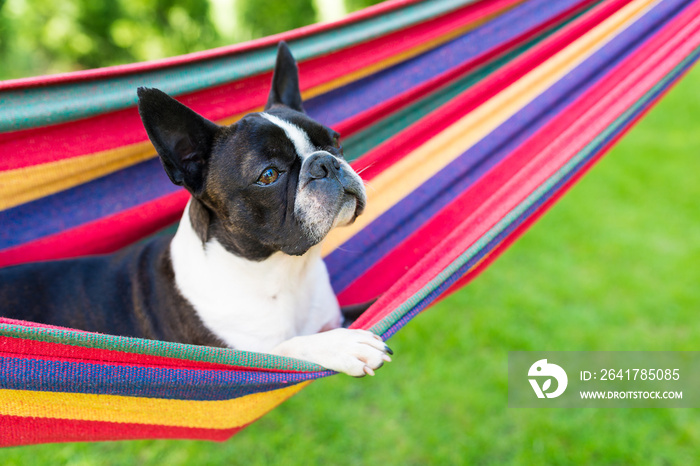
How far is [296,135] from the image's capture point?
235 cm

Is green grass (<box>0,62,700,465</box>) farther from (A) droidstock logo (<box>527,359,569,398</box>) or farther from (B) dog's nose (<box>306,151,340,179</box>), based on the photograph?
(B) dog's nose (<box>306,151,340,179</box>)

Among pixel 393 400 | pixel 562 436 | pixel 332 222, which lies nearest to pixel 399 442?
pixel 393 400

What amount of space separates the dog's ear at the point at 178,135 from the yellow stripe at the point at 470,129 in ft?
2.29

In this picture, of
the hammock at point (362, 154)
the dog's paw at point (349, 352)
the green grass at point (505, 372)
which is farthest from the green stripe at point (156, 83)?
the green grass at point (505, 372)

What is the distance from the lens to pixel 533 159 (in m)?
2.72

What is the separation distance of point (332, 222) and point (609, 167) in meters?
5.42

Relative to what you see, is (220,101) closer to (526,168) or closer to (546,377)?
(526,168)

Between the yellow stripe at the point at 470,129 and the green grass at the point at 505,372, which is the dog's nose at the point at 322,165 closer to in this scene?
the yellow stripe at the point at 470,129

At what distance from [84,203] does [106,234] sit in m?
0.19

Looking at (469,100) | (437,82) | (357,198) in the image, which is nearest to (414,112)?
(437,82)

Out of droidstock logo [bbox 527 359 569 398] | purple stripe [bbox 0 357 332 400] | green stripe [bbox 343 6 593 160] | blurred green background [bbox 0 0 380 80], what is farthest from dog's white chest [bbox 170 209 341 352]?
blurred green background [bbox 0 0 380 80]

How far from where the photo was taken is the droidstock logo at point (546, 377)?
11.0 feet

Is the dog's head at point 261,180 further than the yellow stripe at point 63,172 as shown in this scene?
No

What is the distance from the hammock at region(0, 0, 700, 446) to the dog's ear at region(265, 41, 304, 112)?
150mm
